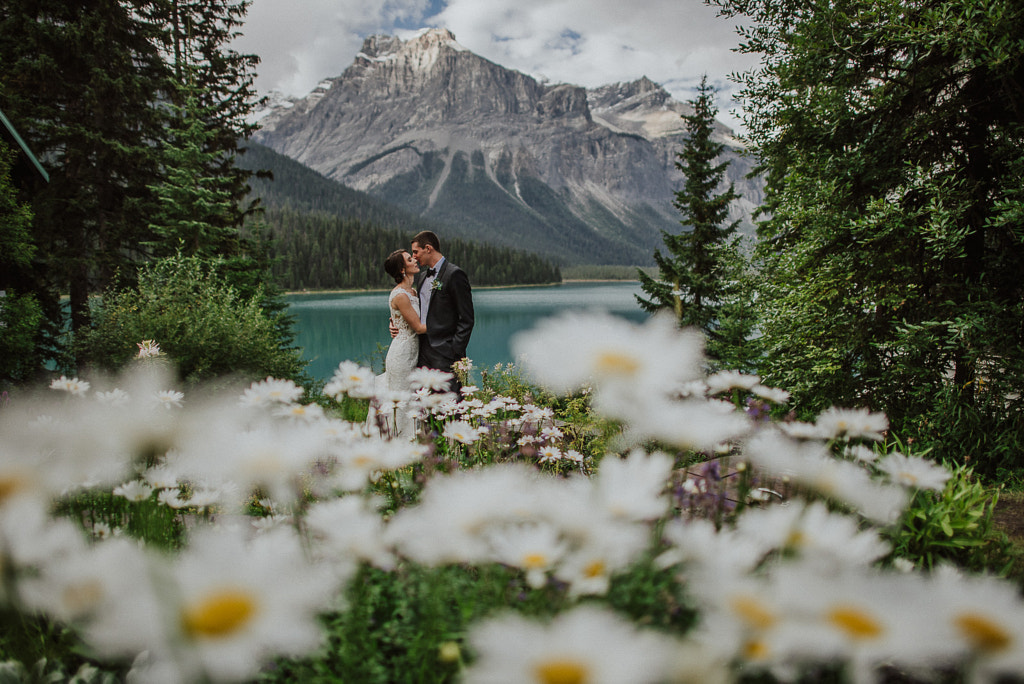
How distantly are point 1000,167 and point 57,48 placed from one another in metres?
16.6

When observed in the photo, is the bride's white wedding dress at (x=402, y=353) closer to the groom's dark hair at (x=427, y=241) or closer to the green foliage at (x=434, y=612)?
the groom's dark hair at (x=427, y=241)

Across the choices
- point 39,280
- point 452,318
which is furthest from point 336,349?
point 452,318

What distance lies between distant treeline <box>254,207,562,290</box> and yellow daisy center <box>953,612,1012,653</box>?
221 feet

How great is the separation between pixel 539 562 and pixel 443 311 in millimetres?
4445

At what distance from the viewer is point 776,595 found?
0.61 m

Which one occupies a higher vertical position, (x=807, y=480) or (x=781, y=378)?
(x=807, y=480)

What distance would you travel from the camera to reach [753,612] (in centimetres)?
62

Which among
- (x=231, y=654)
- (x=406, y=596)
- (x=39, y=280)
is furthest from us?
(x=39, y=280)

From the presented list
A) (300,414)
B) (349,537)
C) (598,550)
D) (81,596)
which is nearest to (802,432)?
(598,550)

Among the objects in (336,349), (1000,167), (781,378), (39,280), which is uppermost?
(1000,167)

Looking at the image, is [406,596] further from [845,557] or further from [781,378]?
[781,378]

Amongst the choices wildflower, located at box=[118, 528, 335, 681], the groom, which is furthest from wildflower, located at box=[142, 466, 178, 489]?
the groom

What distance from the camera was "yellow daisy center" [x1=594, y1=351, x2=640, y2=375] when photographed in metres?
0.90

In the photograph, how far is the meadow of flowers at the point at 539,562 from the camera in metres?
0.57
